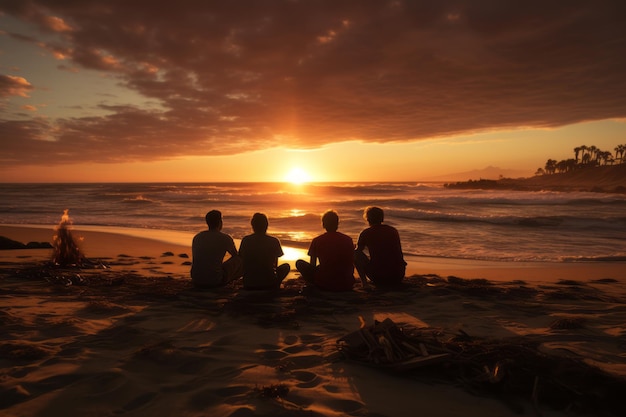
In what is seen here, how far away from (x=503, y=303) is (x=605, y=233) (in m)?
16.2

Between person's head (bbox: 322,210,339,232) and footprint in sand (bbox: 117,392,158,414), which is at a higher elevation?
person's head (bbox: 322,210,339,232)

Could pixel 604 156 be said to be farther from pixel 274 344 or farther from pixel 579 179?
pixel 274 344

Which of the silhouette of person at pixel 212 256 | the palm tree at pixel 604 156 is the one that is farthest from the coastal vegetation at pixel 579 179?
the silhouette of person at pixel 212 256

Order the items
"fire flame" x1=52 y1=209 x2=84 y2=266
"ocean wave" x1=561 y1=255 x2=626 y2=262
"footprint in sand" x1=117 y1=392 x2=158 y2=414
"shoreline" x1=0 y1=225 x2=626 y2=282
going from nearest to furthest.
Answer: "footprint in sand" x1=117 y1=392 x2=158 y2=414
"fire flame" x1=52 y1=209 x2=84 y2=266
"shoreline" x1=0 y1=225 x2=626 y2=282
"ocean wave" x1=561 y1=255 x2=626 y2=262

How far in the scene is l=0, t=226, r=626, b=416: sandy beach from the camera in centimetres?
307

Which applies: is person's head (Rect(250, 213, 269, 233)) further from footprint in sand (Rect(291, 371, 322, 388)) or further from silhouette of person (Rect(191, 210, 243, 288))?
footprint in sand (Rect(291, 371, 322, 388))

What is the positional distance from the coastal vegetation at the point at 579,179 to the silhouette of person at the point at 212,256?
64.9 meters

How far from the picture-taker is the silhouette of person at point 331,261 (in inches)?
264

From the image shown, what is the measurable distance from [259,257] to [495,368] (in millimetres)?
4206

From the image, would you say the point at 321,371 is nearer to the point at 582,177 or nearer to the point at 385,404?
the point at 385,404

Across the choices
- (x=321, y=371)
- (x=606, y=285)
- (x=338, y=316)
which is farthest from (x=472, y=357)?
(x=606, y=285)

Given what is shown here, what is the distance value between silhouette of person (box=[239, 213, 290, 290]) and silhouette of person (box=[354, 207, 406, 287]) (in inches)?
65.7

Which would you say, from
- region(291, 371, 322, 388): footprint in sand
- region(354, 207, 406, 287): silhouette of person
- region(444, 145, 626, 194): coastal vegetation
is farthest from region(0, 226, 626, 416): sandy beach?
region(444, 145, 626, 194): coastal vegetation

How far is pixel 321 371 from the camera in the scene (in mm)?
3695
